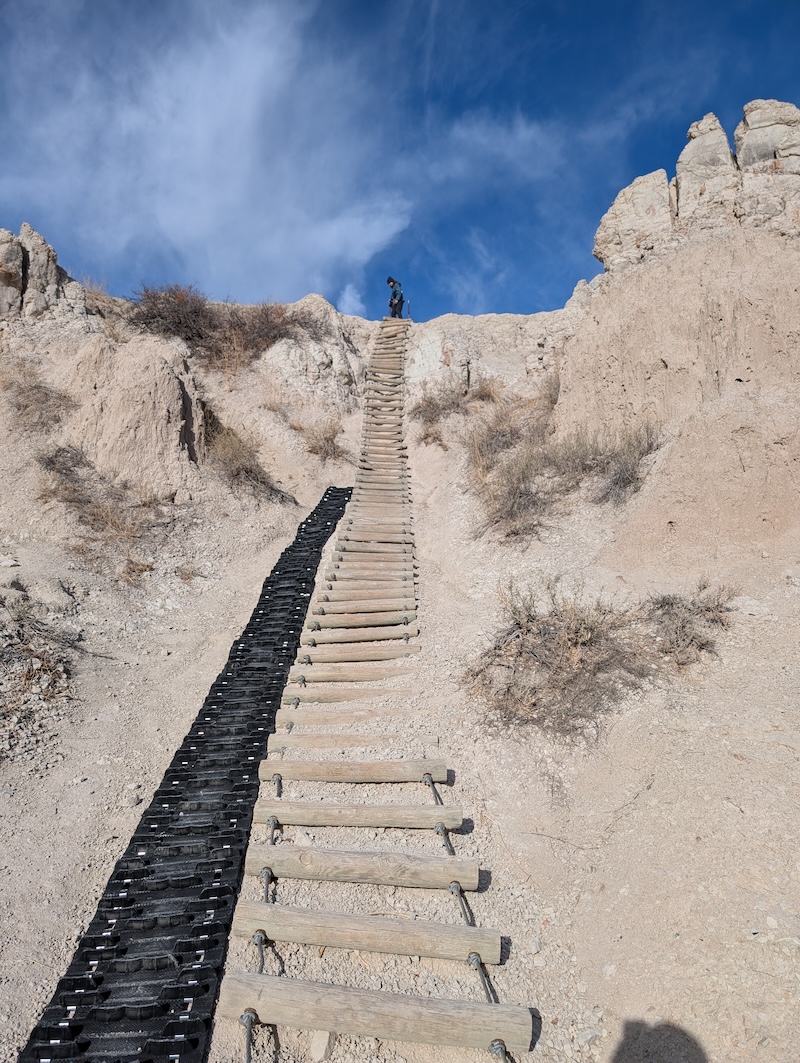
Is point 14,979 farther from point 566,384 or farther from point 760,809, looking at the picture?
point 566,384

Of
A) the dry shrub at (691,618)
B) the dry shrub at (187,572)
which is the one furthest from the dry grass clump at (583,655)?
the dry shrub at (187,572)

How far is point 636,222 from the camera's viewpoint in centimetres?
1075

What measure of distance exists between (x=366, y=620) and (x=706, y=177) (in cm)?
929

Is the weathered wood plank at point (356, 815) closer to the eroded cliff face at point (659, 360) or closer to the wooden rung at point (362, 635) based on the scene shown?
the wooden rung at point (362, 635)

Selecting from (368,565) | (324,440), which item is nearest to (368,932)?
(368,565)

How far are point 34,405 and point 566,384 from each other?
9.85m

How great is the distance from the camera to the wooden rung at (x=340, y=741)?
17.5 feet

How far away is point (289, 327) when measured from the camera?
1786cm

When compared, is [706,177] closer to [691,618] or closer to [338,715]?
[691,618]

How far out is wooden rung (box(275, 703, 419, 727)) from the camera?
5.77 metres

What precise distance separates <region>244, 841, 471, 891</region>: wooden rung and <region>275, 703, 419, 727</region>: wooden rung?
167 cm

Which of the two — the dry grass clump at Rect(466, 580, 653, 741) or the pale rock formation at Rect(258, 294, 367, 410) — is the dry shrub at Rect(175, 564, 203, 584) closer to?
the dry grass clump at Rect(466, 580, 653, 741)

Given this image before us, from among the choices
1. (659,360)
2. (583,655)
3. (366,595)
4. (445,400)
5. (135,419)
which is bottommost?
(583,655)

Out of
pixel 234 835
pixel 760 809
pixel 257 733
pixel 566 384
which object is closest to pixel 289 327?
pixel 566 384
